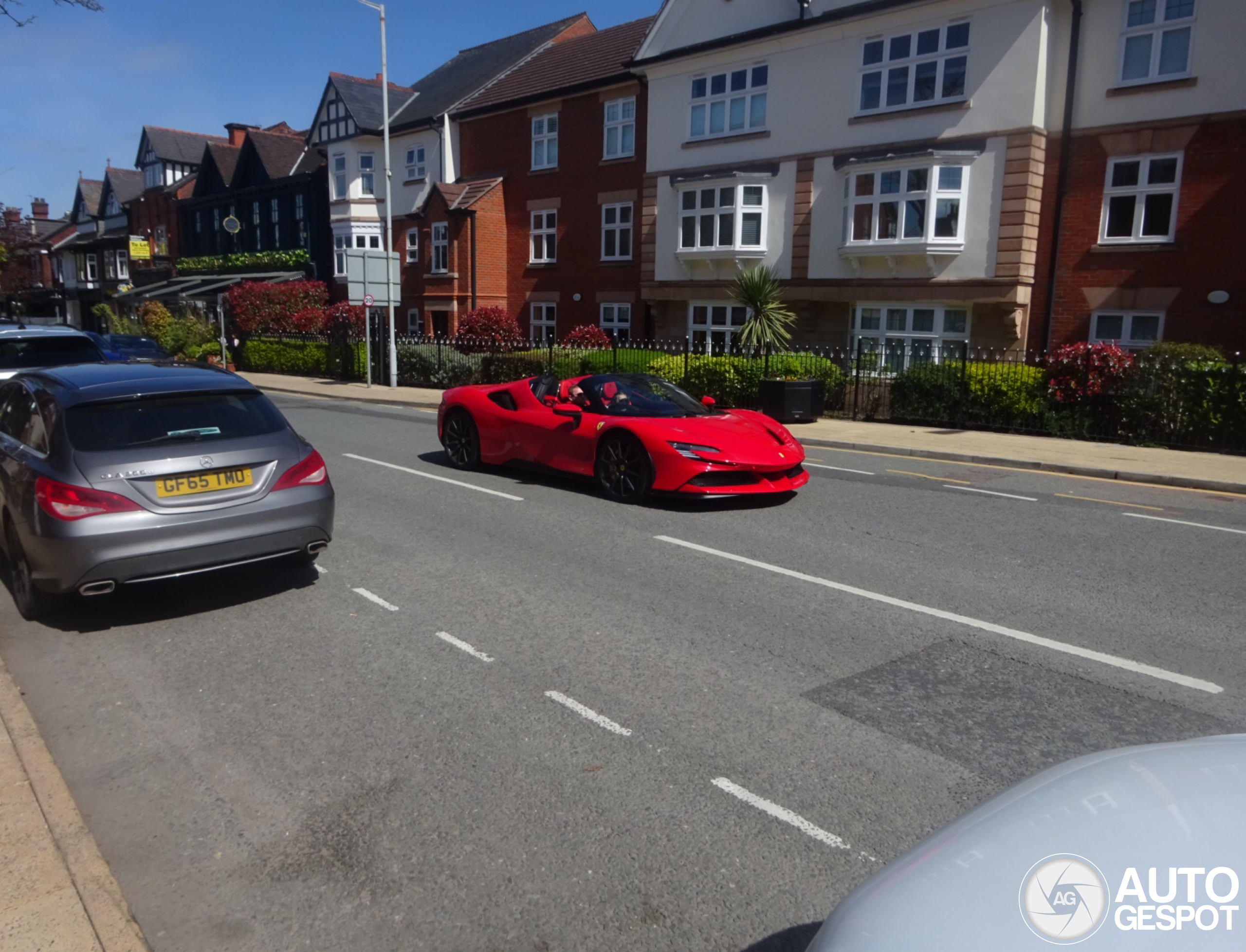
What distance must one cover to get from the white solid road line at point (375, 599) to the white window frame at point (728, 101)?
69.0 feet

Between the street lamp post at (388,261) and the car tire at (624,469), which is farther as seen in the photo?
the street lamp post at (388,261)

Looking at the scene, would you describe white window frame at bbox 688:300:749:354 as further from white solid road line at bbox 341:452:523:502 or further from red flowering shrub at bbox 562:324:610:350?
white solid road line at bbox 341:452:523:502

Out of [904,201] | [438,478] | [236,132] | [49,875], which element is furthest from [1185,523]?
[236,132]

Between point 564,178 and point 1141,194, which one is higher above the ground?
point 564,178

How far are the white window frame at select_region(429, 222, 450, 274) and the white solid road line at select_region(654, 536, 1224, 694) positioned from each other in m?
26.5

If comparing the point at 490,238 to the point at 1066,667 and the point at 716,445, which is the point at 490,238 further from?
the point at 1066,667

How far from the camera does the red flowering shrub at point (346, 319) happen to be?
2941 cm

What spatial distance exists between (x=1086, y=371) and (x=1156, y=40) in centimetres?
832

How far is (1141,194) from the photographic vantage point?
1936 centimetres

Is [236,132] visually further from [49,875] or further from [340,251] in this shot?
[49,875]

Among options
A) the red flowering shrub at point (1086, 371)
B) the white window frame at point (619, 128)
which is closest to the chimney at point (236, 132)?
the white window frame at point (619, 128)

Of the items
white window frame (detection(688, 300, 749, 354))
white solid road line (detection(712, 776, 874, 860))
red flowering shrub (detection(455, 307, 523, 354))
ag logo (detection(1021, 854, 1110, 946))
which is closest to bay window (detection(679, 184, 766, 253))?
white window frame (detection(688, 300, 749, 354))

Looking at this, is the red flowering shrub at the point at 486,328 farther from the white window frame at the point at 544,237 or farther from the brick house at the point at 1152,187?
the brick house at the point at 1152,187

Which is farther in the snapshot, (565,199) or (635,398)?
(565,199)
